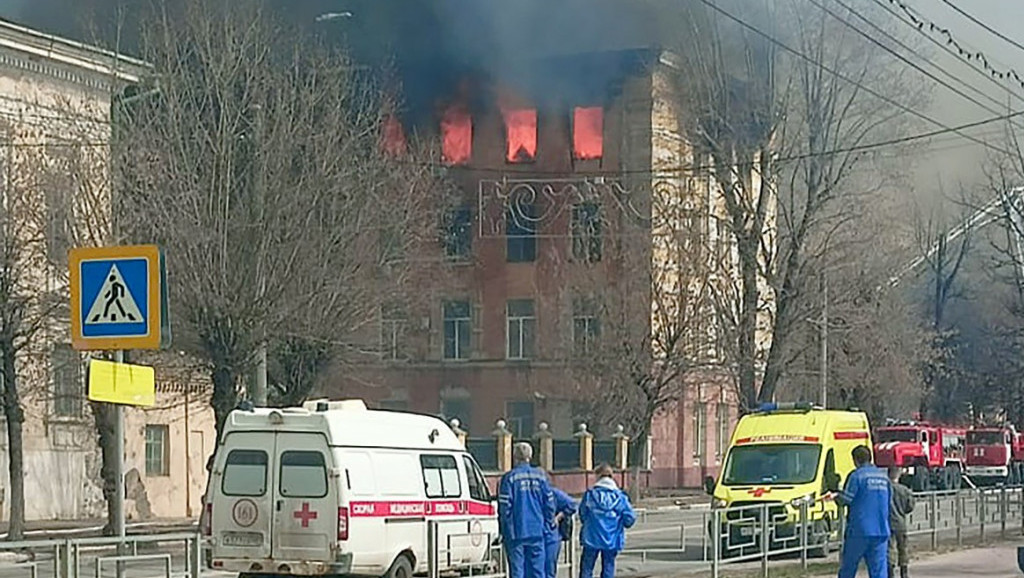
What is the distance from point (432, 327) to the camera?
56.8m

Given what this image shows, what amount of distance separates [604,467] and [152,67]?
15.4 metres

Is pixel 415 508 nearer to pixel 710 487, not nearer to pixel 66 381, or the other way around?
pixel 710 487

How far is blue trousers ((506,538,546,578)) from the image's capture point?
1477 centimetres

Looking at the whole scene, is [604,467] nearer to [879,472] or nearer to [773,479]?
[879,472]

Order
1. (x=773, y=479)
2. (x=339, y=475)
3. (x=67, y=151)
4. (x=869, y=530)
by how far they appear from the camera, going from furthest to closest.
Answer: (x=67, y=151) < (x=773, y=479) < (x=339, y=475) < (x=869, y=530)

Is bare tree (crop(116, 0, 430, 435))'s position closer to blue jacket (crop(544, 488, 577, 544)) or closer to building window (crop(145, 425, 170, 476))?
building window (crop(145, 425, 170, 476))

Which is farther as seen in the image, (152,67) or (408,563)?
(152,67)

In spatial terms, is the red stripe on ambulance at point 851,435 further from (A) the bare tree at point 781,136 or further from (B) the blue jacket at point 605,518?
(A) the bare tree at point 781,136

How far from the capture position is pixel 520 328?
56.9 m

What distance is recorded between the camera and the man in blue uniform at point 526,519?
1479 cm

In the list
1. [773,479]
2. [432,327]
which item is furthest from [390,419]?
[432,327]

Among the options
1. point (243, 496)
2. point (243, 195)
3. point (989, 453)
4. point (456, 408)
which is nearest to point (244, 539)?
point (243, 496)

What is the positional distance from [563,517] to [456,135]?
37854 millimetres

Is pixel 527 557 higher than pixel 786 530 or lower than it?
higher
